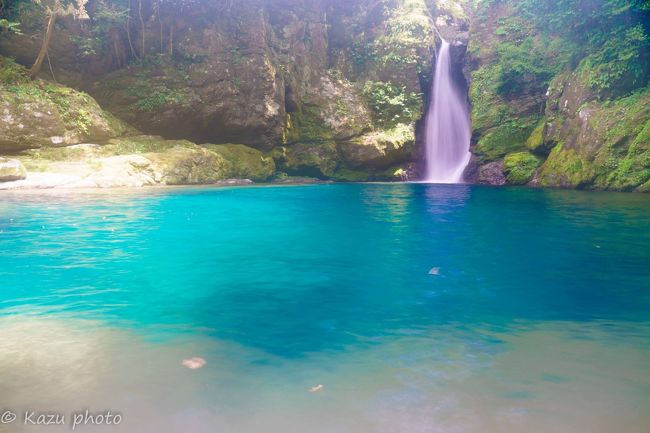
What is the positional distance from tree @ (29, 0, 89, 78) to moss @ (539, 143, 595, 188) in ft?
85.4

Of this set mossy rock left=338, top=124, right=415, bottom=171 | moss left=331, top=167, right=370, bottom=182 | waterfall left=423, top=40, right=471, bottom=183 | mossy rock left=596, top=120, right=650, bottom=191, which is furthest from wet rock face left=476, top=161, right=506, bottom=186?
moss left=331, top=167, right=370, bottom=182

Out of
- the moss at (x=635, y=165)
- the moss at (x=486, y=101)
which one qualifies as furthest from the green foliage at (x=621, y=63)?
the moss at (x=486, y=101)

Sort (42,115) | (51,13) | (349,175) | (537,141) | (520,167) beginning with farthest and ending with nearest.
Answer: (349,175) < (537,141) < (520,167) < (51,13) < (42,115)

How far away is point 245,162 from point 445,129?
13856 millimetres

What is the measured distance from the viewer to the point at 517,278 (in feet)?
20.2

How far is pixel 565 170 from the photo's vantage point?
2238 centimetres

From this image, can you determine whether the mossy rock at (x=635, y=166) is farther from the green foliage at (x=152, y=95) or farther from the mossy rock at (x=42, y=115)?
the mossy rock at (x=42, y=115)

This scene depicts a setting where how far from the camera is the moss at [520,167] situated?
24859 millimetres

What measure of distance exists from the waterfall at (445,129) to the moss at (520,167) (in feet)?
14.5

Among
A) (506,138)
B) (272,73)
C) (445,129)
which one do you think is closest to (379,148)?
(445,129)

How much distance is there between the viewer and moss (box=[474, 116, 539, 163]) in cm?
2736

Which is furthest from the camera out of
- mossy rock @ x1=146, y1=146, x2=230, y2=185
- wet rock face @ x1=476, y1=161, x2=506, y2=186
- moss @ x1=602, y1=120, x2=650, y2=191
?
wet rock face @ x1=476, y1=161, x2=506, y2=186

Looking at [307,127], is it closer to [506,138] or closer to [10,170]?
[506,138]

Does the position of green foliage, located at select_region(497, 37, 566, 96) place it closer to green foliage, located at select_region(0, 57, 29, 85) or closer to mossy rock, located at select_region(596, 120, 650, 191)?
mossy rock, located at select_region(596, 120, 650, 191)
